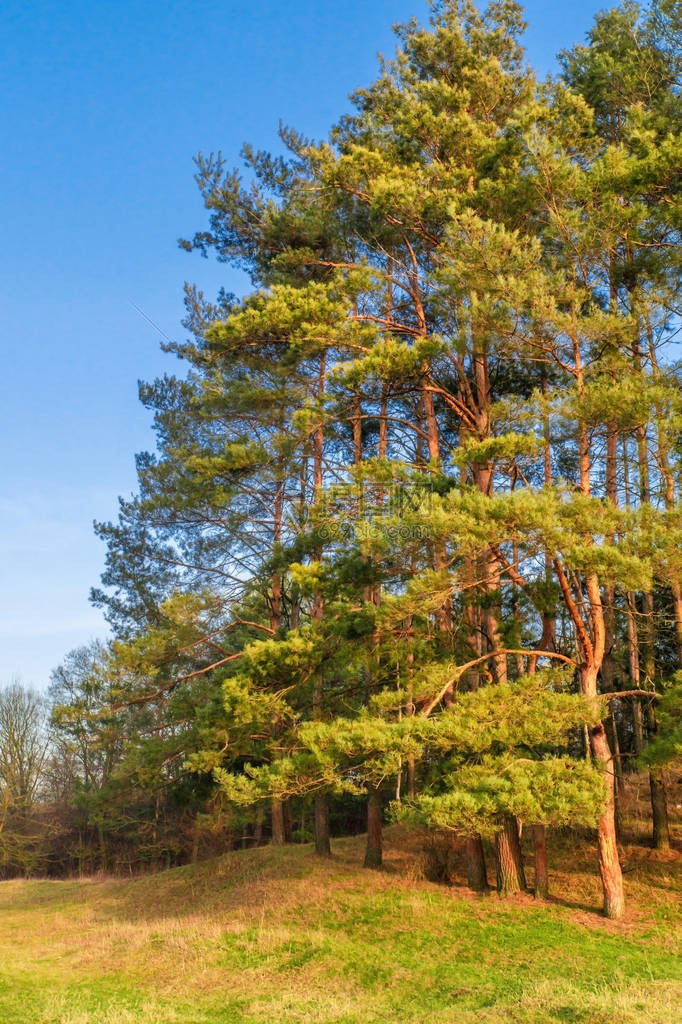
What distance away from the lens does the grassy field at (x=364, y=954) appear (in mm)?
8867

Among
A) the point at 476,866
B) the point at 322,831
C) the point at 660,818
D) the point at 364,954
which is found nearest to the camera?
the point at 364,954

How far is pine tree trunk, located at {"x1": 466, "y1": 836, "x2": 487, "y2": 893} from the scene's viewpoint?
13398mm

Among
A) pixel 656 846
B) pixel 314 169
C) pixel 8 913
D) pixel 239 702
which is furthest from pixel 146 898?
pixel 314 169

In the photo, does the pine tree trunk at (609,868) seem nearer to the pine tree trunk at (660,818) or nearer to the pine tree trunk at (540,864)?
the pine tree trunk at (540,864)

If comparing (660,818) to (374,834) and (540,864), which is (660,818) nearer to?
(540,864)

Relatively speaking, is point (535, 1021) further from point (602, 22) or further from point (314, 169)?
point (602, 22)

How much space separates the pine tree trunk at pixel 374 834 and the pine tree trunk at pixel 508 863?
2805mm

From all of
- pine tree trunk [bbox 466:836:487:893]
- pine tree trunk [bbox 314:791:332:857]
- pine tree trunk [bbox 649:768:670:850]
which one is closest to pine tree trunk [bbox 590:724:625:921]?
pine tree trunk [bbox 466:836:487:893]

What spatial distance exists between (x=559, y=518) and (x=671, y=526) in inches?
62.3

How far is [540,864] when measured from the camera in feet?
42.1

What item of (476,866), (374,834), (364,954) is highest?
(374,834)

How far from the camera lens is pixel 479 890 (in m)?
13.3

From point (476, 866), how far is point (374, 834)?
253 centimetres

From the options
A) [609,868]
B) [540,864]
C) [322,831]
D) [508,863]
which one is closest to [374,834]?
[322,831]
